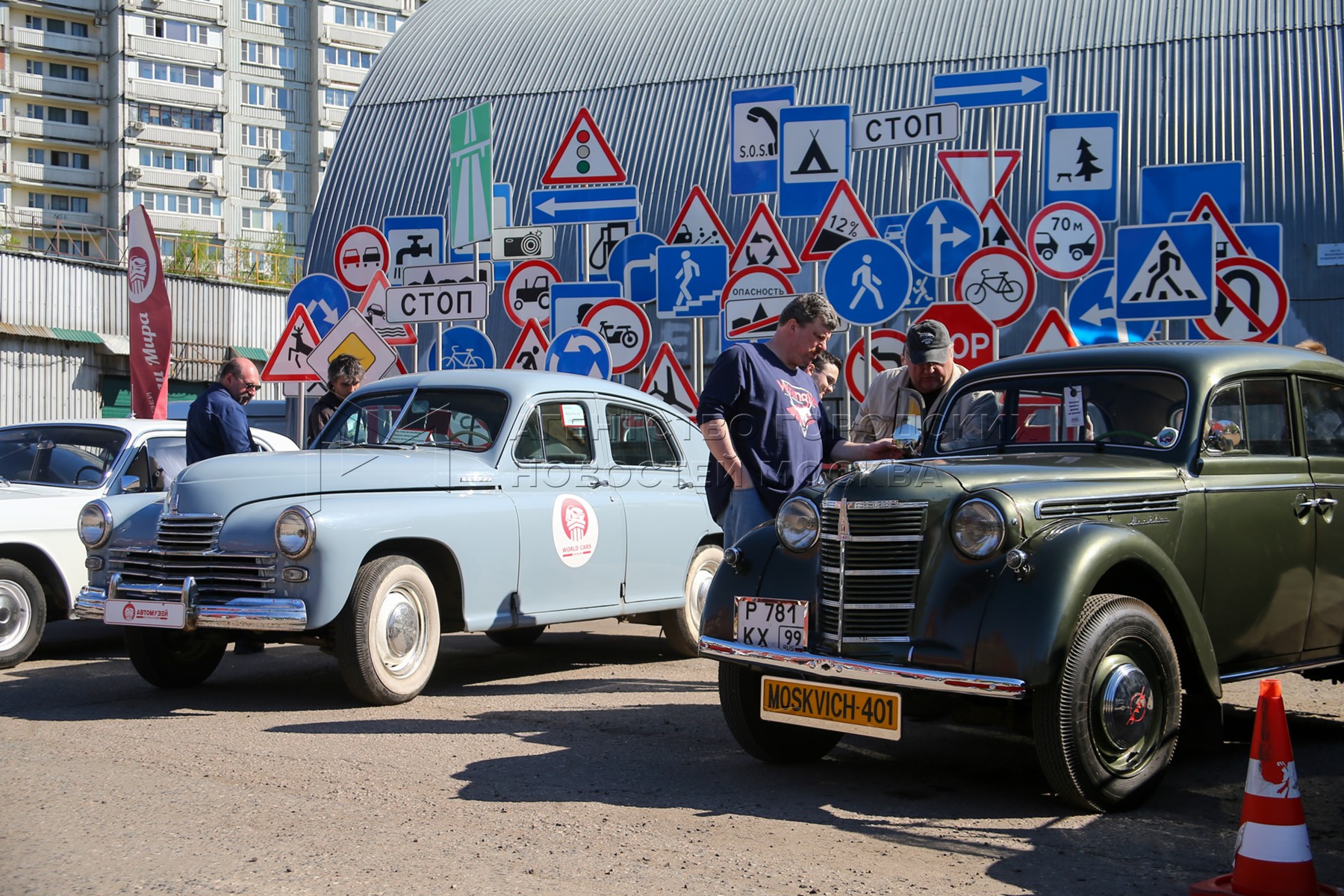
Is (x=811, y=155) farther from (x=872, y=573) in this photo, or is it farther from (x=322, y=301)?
(x=872, y=573)

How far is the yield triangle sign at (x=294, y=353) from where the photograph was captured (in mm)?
13648

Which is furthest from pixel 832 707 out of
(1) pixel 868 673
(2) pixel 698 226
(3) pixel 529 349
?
(3) pixel 529 349

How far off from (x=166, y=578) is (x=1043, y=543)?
4.67m

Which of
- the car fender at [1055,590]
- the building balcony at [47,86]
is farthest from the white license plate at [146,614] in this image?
the building balcony at [47,86]

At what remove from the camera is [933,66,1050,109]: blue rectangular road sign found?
40.5 ft

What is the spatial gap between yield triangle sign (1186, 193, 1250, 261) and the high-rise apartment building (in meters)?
57.5

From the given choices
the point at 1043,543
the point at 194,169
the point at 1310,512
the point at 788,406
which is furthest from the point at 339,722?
the point at 194,169

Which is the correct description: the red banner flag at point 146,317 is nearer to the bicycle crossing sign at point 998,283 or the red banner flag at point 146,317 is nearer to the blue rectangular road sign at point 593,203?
the blue rectangular road sign at point 593,203

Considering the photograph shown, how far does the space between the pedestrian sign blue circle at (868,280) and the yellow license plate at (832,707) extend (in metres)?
6.34

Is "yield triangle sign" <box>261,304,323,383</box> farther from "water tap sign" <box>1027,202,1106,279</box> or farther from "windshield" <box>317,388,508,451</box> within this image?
"water tap sign" <box>1027,202,1106,279</box>

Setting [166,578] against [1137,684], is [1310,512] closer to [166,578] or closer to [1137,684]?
[1137,684]

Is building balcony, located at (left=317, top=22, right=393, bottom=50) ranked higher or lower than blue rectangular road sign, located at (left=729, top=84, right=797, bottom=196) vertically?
higher

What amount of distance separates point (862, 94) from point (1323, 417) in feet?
78.2

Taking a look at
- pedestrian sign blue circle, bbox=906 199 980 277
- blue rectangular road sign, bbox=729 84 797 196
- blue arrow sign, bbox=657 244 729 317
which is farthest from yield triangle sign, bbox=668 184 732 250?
pedestrian sign blue circle, bbox=906 199 980 277
